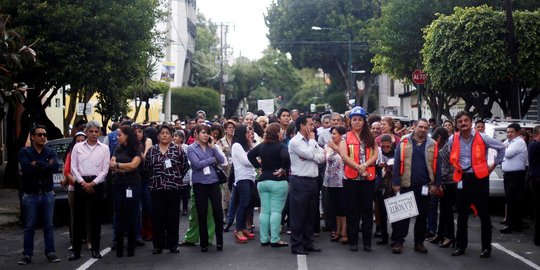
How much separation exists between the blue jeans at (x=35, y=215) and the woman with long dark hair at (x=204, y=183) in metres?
2.03

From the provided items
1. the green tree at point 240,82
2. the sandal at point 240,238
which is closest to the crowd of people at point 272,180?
the sandal at point 240,238

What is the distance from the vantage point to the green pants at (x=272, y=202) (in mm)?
11727

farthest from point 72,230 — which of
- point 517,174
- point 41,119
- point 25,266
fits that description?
point 41,119

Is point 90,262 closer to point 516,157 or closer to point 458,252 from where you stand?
point 458,252

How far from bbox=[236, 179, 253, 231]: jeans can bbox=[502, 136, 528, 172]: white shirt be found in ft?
15.1

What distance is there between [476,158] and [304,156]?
238 centimetres

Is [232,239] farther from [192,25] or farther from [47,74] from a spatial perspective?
[192,25]

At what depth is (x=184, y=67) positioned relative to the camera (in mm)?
76125

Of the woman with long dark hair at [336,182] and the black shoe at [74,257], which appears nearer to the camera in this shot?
the black shoe at [74,257]

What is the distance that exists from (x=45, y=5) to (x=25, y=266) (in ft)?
34.8

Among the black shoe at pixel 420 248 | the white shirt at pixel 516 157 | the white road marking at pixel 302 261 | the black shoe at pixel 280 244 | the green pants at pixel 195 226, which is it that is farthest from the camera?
the white shirt at pixel 516 157

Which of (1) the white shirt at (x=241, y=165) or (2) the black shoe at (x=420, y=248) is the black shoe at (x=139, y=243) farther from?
(2) the black shoe at (x=420, y=248)

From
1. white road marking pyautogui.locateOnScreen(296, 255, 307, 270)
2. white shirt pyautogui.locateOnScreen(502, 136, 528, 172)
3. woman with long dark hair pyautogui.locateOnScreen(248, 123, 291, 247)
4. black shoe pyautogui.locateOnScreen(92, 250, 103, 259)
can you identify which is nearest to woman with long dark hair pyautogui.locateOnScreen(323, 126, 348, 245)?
woman with long dark hair pyautogui.locateOnScreen(248, 123, 291, 247)

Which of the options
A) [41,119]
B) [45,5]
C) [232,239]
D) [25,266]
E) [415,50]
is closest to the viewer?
[25,266]
